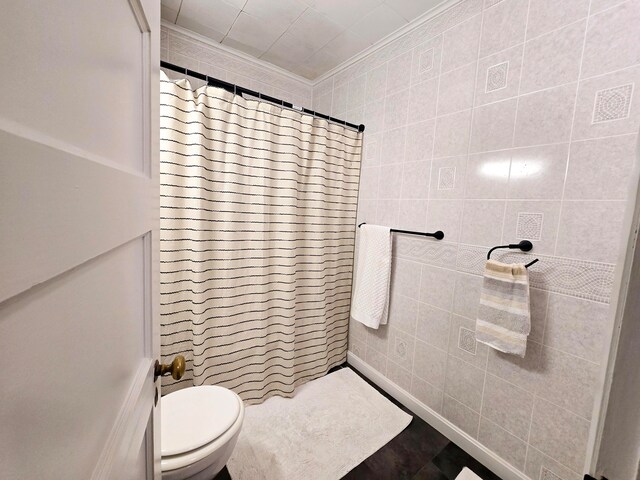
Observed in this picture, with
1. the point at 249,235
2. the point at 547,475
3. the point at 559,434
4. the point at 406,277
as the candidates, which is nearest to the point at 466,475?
the point at 547,475

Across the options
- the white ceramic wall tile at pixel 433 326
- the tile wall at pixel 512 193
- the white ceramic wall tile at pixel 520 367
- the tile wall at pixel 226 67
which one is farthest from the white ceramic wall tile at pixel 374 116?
Result: the white ceramic wall tile at pixel 520 367

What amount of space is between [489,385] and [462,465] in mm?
420

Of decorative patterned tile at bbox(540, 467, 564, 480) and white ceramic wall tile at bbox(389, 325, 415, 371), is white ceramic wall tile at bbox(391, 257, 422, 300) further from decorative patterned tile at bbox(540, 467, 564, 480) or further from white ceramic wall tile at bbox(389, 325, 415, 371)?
decorative patterned tile at bbox(540, 467, 564, 480)

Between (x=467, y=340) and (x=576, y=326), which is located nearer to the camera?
(x=576, y=326)

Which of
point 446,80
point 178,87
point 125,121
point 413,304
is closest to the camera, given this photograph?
point 125,121

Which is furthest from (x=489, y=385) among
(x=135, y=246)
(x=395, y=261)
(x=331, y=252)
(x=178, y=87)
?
(x=178, y=87)

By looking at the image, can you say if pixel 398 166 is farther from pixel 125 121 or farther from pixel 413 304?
pixel 125 121

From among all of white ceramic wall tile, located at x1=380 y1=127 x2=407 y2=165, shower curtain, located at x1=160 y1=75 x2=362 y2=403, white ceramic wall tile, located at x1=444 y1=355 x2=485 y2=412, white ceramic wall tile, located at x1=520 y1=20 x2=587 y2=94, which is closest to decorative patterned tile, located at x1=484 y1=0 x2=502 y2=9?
white ceramic wall tile, located at x1=520 y1=20 x2=587 y2=94

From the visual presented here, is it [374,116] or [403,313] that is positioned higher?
[374,116]

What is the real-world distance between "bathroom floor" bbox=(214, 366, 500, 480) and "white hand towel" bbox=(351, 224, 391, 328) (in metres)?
0.62

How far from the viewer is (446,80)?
4.62 feet

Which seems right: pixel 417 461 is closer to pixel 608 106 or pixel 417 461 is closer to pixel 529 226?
pixel 529 226

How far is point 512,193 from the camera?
3.83 feet

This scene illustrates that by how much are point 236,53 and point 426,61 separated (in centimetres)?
135
